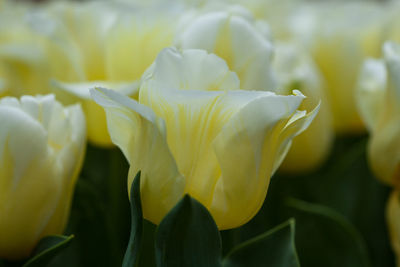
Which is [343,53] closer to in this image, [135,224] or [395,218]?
[395,218]

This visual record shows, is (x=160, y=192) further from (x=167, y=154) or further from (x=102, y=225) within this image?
(x=102, y=225)

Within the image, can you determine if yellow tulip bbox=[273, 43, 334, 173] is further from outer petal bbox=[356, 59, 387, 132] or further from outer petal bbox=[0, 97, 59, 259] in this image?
outer petal bbox=[0, 97, 59, 259]

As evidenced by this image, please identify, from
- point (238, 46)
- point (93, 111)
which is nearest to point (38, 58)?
point (93, 111)

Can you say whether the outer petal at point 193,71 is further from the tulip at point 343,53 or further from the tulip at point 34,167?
the tulip at point 343,53

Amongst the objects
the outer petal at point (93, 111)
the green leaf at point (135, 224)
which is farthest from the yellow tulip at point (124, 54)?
the green leaf at point (135, 224)

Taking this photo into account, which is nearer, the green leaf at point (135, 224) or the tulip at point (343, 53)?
the green leaf at point (135, 224)

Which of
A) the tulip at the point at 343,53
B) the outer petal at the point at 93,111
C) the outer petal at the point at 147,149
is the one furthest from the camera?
the tulip at the point at 343,53

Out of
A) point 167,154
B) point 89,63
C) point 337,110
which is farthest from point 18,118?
point 337,110
